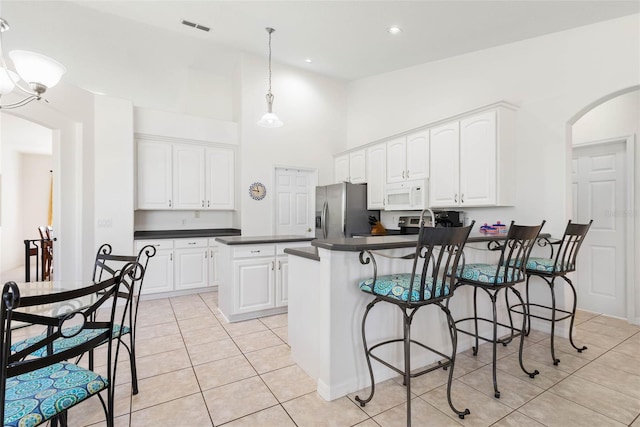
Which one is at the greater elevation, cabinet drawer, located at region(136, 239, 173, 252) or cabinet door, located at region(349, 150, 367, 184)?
cabinet door, located at region(349, 150, 367, 184)

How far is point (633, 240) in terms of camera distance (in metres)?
3.29

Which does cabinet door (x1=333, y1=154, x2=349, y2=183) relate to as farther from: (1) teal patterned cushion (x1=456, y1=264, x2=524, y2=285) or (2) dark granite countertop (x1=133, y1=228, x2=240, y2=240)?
(1) teal patterned cushion (x1=456, y1=264, x2=524, y2=285)

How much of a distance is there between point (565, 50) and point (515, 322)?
2.72 m

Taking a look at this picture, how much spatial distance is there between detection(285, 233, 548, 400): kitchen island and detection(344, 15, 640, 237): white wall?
1254 mm

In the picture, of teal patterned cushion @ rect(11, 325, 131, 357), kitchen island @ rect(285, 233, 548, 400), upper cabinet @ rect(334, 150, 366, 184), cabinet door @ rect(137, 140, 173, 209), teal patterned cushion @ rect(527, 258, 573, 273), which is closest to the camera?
teal patterned cushion @ rect(11, 325, 131, 357)

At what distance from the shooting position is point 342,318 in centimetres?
195

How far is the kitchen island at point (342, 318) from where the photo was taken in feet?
6.29

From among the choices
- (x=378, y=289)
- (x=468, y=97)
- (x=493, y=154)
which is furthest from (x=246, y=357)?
(x=468, y=97)

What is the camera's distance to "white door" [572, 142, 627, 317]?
3.41m

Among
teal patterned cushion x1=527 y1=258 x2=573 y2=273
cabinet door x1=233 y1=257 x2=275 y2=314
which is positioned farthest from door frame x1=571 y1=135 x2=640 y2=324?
cabinet door x1=233 y1=257 x2=275 y2=314

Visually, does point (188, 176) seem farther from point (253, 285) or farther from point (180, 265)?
point (253, 285)

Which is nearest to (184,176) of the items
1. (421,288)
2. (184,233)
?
(184,233)

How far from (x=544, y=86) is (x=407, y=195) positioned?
1.85 m

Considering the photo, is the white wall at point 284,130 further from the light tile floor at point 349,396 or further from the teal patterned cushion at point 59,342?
the teal patterned cushion at point 59,342
